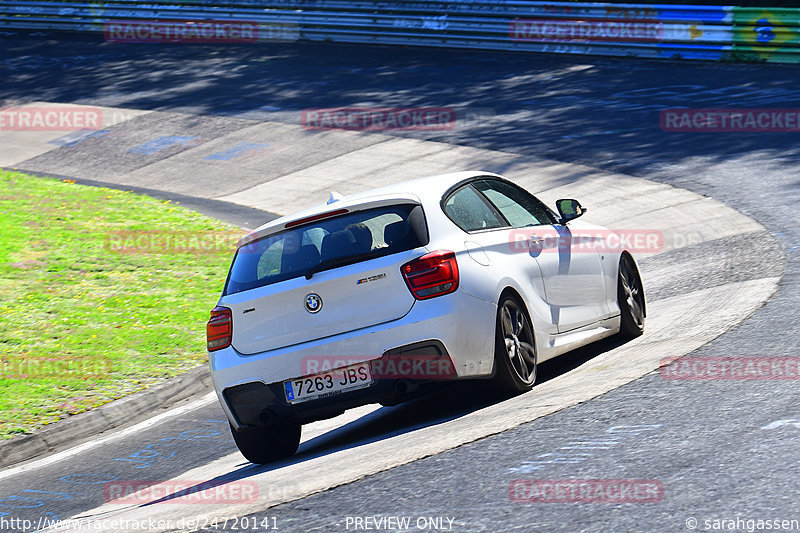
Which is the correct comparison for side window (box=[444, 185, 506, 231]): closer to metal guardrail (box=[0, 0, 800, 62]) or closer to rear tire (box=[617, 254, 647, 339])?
rear tire (box=[617, 254, 647, 339])

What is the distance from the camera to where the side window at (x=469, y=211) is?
23.8 ft

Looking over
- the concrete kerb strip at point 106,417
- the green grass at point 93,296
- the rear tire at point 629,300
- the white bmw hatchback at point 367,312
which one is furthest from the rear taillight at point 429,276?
the green grass at point 93,296

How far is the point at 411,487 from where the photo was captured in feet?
17.6

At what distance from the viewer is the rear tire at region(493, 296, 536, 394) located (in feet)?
22.8

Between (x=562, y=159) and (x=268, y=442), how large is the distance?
35.9 feet

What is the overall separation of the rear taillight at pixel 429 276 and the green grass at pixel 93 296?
12.8 ft

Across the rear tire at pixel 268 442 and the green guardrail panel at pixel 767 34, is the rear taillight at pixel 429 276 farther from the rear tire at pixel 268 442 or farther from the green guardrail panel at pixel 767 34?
the green guardrail panel at pixel 767 34

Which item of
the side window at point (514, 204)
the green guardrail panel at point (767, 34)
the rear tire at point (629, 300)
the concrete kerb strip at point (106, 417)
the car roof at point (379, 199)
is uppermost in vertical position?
the green guardrail panel at point (767, 34)

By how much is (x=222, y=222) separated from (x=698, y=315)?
9.06m

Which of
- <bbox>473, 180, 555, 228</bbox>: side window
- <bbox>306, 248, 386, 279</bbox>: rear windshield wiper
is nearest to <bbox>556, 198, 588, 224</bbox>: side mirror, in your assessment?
<bbox>473, 180, 555, 228</bbox>: side window

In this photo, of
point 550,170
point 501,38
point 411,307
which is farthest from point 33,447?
point 501,38

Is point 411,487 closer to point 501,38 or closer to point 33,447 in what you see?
point 33,447

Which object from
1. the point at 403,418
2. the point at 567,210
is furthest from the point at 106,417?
the point at 567,210

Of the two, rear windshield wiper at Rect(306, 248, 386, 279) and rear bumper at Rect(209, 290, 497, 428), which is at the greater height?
rear windshield wiper at Rect(306, 248, 386, 279)
